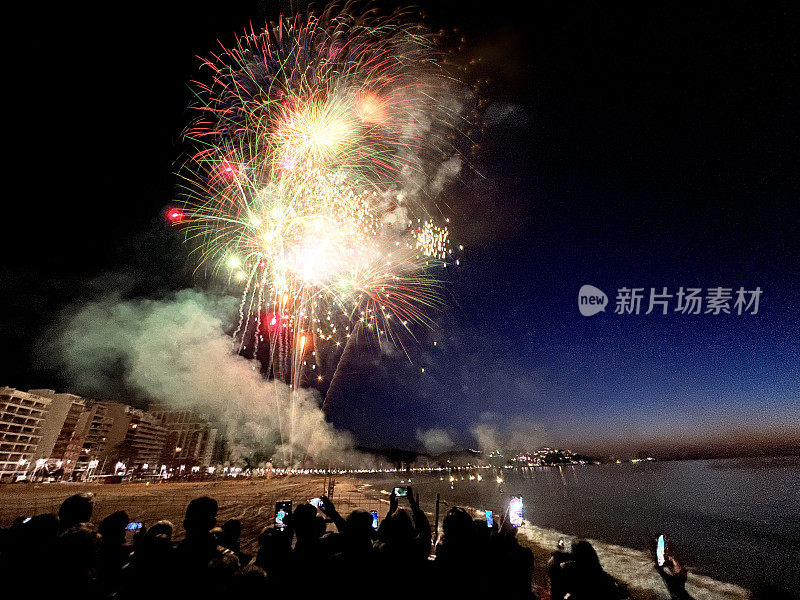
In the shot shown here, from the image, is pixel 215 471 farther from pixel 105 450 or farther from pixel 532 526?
pixel 532 526

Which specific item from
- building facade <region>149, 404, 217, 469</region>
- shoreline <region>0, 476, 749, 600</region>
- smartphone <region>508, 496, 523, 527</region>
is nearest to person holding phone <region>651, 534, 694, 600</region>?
smartphone <region>508, 496, 523, 527</region>

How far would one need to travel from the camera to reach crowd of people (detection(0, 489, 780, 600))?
3.38 m

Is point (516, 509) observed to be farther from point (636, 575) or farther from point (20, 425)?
point (20, 425)

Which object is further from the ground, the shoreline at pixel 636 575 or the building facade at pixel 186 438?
the building facade at pixel 186 438

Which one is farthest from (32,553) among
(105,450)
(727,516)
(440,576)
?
(105,450)

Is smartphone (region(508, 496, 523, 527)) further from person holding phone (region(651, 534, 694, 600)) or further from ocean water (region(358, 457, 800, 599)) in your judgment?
ocean water (region(358, 457, 800, 599))

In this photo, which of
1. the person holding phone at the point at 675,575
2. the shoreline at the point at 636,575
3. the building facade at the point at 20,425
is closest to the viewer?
the person holding phone at the point at 675,575

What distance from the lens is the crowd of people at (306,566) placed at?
133 inches

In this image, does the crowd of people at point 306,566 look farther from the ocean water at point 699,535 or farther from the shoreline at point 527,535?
the shoreline at point 527,535

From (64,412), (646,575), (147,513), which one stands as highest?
(64,412)

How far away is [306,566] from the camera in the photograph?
3680mm

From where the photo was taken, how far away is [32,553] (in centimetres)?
380

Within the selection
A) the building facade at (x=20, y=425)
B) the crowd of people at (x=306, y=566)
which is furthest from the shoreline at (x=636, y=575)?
the building facade at (x=20, y=425)

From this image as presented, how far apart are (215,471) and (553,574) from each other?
5321 inches
